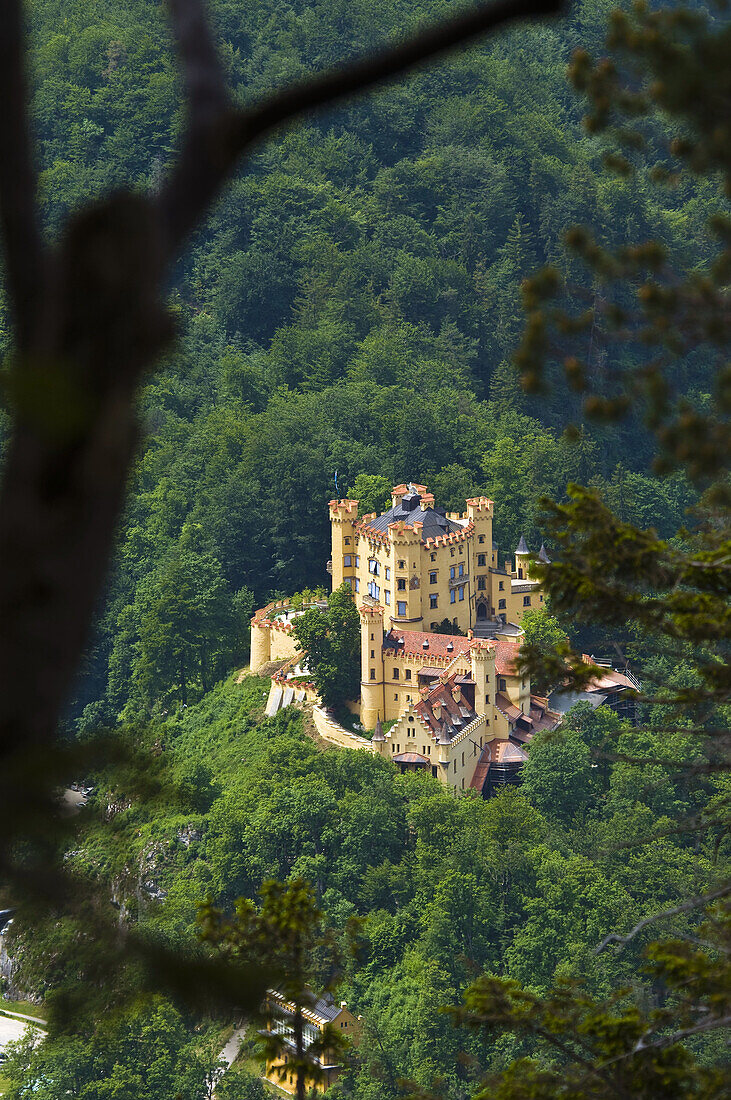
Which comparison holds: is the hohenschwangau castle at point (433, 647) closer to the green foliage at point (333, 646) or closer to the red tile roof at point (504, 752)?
the red tile roof at point (504, 752)

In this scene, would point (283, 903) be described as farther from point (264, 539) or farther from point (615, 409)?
point (264, 539)

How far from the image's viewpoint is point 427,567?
2490 inches

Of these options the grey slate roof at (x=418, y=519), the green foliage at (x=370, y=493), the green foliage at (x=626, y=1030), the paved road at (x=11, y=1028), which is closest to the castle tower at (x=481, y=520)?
the grey slate roof at (x=418, y=519)

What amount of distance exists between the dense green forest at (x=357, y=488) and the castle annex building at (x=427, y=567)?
668 cm

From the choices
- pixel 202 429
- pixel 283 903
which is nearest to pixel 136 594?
pixel 202 429

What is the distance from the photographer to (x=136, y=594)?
85875 millimetres

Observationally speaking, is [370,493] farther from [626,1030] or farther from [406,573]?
[626,1030]

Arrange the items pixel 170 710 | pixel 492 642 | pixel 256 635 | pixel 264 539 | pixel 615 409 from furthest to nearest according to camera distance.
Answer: pixel 264 539 < pixel 170 710 < pixel 256 635 < pixel 492 642 < pixel 615 409

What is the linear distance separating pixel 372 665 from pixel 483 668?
4.42 metres

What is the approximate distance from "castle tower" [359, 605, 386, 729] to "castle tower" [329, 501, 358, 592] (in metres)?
5.53

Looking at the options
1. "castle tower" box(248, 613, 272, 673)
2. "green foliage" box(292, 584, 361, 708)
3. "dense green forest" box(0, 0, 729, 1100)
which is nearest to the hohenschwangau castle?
"green foliage" box(292, 584, 361, 708)

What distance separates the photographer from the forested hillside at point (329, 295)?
8344cm

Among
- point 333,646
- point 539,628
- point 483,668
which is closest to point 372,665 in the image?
point 333,646

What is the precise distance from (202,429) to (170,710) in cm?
2370
